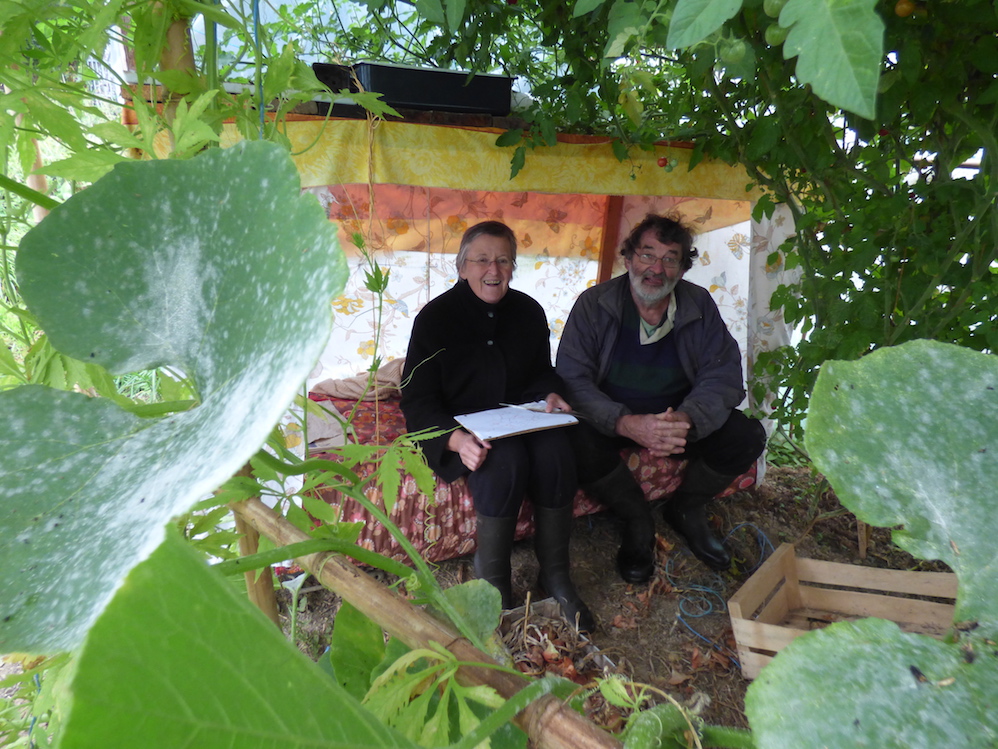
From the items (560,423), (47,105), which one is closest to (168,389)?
(47,105)

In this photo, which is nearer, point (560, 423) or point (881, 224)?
point (881, 224)

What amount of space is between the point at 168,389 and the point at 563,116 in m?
2.07

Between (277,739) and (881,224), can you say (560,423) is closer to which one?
(881,224)

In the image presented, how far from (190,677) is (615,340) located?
244 centimetres

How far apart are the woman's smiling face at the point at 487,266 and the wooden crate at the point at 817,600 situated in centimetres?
132

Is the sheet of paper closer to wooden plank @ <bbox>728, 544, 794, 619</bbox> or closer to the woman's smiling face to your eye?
the woman's smiling face

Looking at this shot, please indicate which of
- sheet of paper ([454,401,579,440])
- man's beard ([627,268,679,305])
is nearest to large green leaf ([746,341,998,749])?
sheet of paper ([454,401,579,440])

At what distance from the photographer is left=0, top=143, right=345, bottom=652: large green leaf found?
7.3 inches

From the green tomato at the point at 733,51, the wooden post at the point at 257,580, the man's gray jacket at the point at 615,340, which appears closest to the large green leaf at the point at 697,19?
the green tomato at the point at 733,51

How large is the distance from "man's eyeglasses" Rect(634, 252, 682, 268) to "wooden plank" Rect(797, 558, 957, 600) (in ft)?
3.76

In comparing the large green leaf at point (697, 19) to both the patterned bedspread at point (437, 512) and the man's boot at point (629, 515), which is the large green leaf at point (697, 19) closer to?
the patterned bedspread at point (437, 512)

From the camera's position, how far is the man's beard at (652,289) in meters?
2.46

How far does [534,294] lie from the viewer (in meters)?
3.38

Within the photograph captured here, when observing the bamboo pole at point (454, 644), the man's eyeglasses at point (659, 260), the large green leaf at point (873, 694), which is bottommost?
the bamboo pole at point (454, 644)
